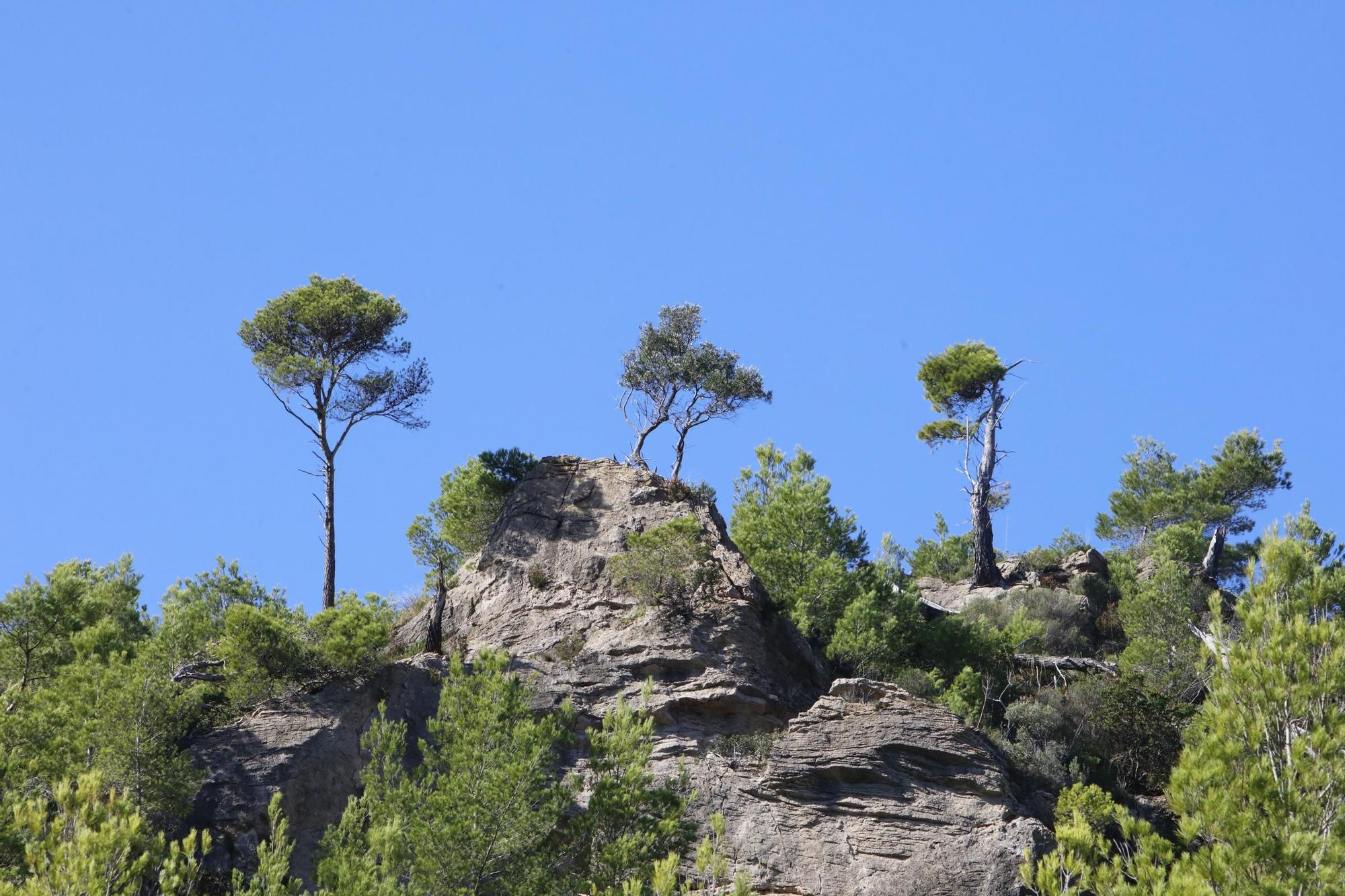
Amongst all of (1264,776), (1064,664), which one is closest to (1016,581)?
(1064,664)

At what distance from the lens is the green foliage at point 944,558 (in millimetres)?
49781

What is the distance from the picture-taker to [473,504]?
35.1 m

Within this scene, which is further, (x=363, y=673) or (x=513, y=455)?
(x=513, y=455)

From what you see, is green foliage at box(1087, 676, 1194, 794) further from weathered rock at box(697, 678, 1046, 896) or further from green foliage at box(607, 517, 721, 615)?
green foliage at box(607, 517, 721, 615)

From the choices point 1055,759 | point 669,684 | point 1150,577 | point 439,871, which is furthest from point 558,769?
point 1150,577

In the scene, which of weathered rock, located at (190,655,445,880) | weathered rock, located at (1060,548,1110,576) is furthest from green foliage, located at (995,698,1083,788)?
weathered rock, located at (1060,548,1110,576)

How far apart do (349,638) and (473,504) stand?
7701mm

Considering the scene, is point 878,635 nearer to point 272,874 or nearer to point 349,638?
point 349,638

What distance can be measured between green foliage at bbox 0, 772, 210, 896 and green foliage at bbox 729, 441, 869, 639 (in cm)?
1696

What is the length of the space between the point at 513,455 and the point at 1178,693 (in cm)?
1718

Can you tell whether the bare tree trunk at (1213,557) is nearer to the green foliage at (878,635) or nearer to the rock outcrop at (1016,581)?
the rock outcrop at (1016,581)

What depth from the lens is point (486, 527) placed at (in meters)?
35.2

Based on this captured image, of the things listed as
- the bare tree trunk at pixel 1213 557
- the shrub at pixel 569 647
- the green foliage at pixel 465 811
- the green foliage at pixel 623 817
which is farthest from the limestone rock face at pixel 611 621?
the bare tree trunk at pixel 1213 557

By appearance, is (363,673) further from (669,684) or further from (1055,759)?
(1055,759)
